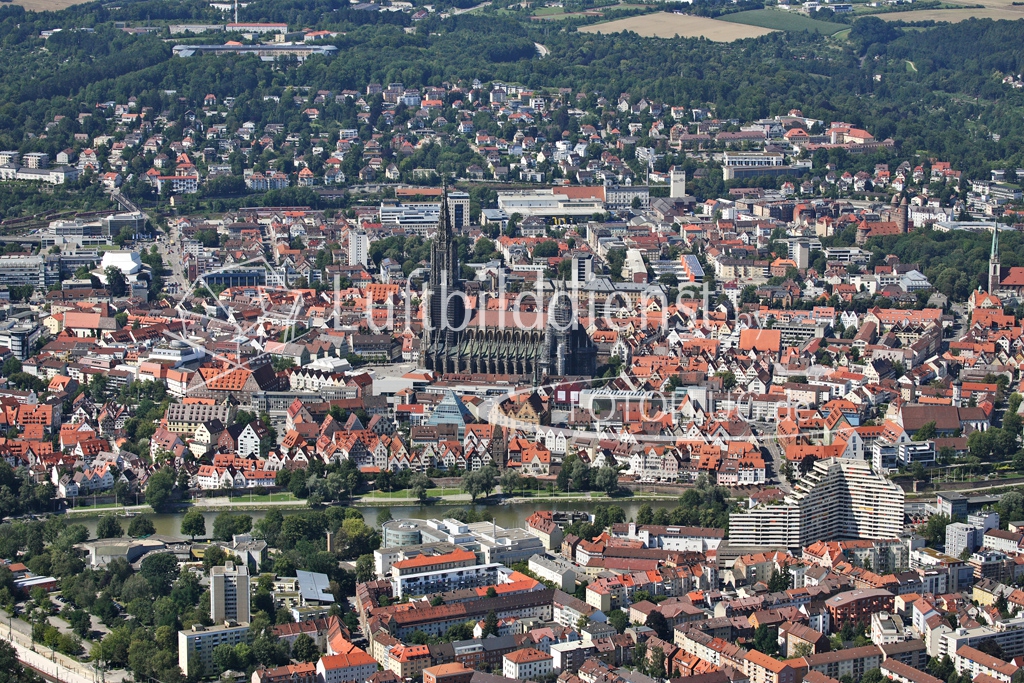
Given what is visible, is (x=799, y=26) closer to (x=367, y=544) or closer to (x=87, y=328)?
(x=87, y=328)

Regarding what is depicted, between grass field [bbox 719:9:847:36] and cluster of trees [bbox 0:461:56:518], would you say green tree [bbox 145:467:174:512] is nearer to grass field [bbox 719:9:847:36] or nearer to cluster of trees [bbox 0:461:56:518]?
cluster of trees [bbox 0:461:56:518]

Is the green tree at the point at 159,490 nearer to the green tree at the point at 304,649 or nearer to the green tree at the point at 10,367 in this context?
the green tree at the point at 304,649

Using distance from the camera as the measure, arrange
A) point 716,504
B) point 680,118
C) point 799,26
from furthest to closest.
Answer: point 799,26 → point 680,118 → point 716,504

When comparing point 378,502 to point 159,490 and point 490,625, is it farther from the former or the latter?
point 490,625

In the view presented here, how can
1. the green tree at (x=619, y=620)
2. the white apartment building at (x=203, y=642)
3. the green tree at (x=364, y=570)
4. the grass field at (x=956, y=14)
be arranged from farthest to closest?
the grass field at (x=956, y=14), the green tree at (x=364, y=570), the green tree at (x=619, y=620), the white apartment building at (x=203, y=642)

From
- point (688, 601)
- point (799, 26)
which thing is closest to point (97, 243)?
point (688, 601)

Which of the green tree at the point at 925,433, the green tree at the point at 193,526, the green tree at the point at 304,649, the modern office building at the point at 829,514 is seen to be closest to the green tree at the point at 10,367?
the green tree at the point at 193,526

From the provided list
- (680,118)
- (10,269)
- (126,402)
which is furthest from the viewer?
(680,118)
